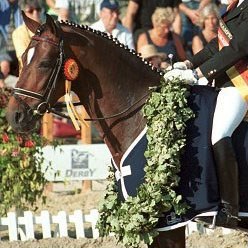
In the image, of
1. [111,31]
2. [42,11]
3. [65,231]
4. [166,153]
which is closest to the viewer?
[166,153]

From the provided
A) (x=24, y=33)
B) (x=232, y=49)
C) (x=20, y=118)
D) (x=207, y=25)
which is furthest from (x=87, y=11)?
(x=20, y=118)

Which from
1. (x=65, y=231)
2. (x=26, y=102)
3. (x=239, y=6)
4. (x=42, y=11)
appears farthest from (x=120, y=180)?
(x=42, y=11)

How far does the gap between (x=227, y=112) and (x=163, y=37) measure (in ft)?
20.7

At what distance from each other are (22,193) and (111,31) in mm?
3551

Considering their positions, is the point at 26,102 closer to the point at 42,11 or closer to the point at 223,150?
the point at 223,150

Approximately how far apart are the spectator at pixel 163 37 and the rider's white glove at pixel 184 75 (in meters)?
5.99

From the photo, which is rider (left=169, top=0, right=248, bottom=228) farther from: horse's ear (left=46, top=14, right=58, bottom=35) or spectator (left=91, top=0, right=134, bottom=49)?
spectator (left=91, top=0, right=134, bottom=49)

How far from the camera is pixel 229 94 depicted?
20.4 ft

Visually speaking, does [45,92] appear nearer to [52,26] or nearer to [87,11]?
[52,26]

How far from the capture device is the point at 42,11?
44.2 feet

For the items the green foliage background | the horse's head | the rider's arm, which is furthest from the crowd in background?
the horse's head

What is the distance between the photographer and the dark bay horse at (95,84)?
6.09 meters

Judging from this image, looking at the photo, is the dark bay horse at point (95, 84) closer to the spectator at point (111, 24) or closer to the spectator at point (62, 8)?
the spectator at point (111, 24)

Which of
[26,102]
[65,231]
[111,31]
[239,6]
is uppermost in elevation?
[111,31]
